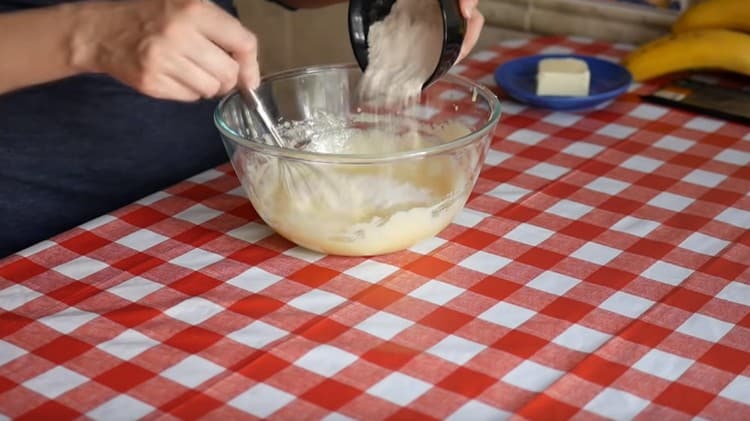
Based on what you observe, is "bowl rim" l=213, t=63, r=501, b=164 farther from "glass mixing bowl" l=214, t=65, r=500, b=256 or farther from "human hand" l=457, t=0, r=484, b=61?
"human hand" l=457, t=0, r=484, b=61

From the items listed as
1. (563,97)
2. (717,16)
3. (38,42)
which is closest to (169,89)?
(38,42)

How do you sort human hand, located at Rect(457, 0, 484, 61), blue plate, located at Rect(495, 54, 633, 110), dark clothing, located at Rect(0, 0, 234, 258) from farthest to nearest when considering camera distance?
1. blue plate, located at Rect(495, 54, 633, 110)
2. dark clothing, located at Rect(0, 0, 234, 258)
3. human hand, located at Rect(457, 0, 484, 61)

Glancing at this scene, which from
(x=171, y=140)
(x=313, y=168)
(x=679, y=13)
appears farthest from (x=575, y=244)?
(x=679, y=13)

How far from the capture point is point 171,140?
170 centimetres

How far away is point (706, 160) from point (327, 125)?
0.57 meters

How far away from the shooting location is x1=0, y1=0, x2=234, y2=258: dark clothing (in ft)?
5.24

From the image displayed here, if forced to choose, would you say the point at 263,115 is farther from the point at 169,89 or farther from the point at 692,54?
the point at 692,54

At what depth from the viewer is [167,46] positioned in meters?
1.09

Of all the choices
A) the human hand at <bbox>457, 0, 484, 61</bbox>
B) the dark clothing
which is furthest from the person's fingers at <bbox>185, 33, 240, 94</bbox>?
the dark clothing

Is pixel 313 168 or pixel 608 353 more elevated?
pixel 313 168

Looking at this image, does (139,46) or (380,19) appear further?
(380,19)

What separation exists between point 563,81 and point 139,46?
842 millimetres

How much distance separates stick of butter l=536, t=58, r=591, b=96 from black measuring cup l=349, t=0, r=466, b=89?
1.54ft

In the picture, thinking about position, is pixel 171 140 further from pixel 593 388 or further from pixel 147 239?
pixel 593 388
